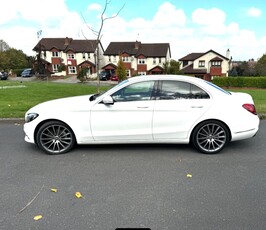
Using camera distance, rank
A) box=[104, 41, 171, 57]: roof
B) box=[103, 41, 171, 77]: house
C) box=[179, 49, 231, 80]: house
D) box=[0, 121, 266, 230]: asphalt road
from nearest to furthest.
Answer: box=[0, 121, 266, 230]: asphalt road → box=[179, 49, 231, 80]: house → box=[103, 41, 171, 77]: house → box=[104, 41, 171, 57]: roof

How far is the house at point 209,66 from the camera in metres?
47.7

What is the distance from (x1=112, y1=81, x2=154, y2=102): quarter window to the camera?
14.7 ft

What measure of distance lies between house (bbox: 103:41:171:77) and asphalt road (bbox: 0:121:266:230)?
45.6 meters

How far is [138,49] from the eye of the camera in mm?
52625

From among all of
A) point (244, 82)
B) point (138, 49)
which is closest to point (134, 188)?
point (244, 82)

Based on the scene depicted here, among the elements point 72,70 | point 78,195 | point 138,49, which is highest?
point 138,49

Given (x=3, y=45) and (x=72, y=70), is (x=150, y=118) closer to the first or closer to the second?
(x=72, y=70)

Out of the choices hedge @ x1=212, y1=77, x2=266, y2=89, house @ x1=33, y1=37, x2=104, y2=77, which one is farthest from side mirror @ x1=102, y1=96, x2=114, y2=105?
house @ x1=33, y1=37, x2=104, y2=77

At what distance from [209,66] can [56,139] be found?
48.4m

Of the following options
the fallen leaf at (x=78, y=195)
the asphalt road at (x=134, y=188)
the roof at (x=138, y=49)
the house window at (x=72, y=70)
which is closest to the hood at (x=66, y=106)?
the asphalt road at (x=134, y=188)

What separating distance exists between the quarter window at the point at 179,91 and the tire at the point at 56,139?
1872mm

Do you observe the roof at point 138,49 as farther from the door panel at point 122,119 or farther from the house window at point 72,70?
the door panel at point 122,119

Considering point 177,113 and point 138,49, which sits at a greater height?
point 138,49

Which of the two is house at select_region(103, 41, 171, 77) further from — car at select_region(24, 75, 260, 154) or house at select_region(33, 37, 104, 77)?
car at select_region(24, 75, 260, 154)
